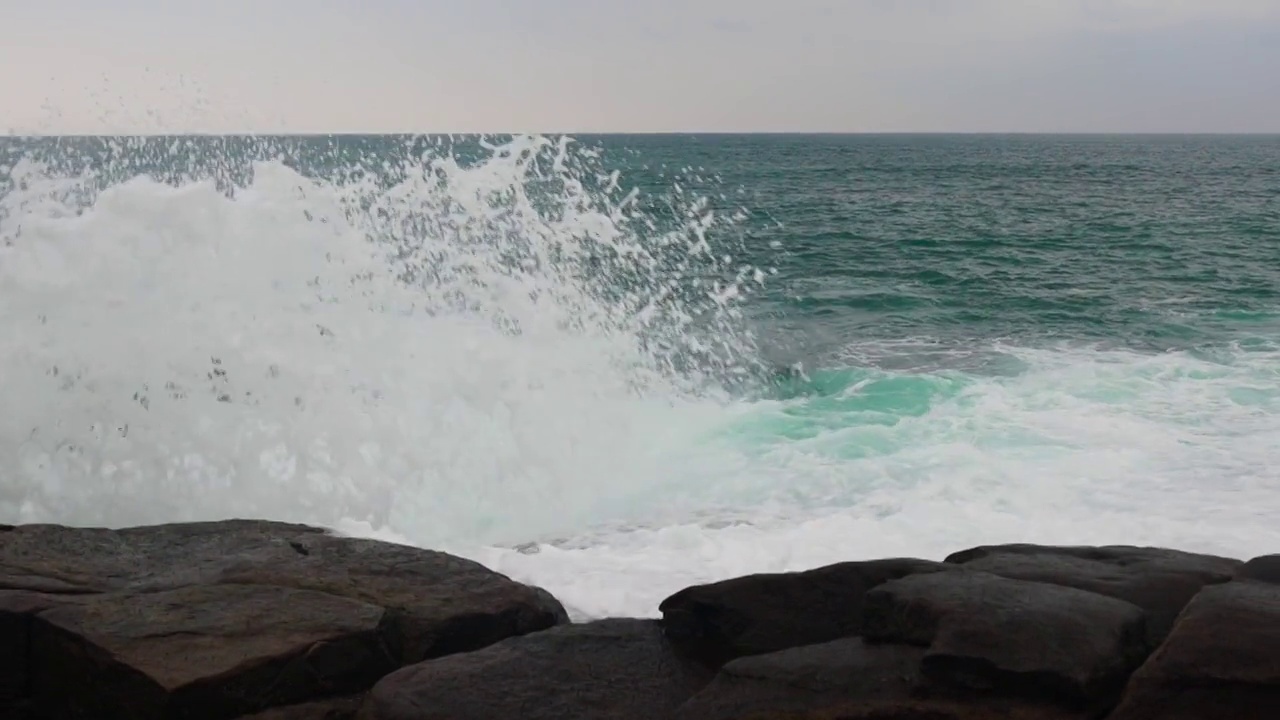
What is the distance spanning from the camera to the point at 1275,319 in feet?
48.1

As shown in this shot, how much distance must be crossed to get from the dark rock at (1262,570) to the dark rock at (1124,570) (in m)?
0.05

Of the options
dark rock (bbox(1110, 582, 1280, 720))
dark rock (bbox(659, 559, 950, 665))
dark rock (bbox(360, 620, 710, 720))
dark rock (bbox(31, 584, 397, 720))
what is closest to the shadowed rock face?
dark rock (bbox(31, 584, 397, 720))

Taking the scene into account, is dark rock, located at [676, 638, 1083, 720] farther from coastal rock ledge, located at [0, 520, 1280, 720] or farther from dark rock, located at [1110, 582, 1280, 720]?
dark rock, located at [1110, 582, 1280, 720]

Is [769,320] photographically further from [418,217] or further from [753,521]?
[753,521]

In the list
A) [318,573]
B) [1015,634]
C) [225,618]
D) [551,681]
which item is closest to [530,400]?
[318,573]

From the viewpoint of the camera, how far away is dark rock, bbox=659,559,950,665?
14.1 feet

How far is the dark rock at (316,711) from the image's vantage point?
12.4 ft

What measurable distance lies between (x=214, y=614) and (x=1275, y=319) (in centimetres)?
1431

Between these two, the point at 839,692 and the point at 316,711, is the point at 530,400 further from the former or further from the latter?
the point at 839,692

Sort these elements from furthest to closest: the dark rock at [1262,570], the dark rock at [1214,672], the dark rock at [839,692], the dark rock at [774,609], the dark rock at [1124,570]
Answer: the dark rock at [774,609]
the dark rock at [1262,570]
the dark rock at [1124,570]
the dark rock at [839,692]
the dark rock at [1214,672]

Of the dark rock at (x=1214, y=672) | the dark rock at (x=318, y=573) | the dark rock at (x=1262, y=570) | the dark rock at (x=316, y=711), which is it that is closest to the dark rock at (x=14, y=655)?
the dark rock at (x=318, y=573)

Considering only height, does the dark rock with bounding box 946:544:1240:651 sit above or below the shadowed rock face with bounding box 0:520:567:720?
above

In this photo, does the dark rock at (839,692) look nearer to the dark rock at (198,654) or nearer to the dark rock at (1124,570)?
the dark rock at (1124,570)

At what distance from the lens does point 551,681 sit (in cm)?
395
